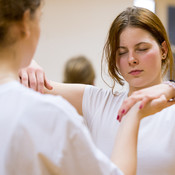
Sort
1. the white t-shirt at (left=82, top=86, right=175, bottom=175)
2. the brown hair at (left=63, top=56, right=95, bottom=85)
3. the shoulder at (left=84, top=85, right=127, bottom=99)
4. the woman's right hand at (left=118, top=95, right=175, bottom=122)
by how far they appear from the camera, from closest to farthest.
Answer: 1. the woman's right hand at (left=118, top=95, right=175, bottom=122)
2. the white t-shirt at (left=82, top=86, right=175, bottom=175)
3. the shoulder at (left=84, top=85, right=127, bottom=99)
4. the brown hair at (left=63, top=56, right=95, bottom=85)

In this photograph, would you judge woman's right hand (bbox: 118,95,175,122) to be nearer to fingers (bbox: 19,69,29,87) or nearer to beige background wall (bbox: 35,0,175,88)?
fingers (bbox: 19,69,29,87)

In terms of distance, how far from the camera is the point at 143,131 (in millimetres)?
1527

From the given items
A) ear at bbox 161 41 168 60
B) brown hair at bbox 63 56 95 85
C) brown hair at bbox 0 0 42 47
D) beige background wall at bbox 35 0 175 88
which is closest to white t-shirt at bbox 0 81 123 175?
brown hair at bbox 0 0 42 47

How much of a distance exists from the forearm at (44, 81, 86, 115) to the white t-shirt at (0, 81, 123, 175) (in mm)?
793

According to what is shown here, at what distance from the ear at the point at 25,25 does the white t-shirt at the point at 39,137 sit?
13 cm

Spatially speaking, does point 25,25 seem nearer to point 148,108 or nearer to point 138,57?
point 148,108

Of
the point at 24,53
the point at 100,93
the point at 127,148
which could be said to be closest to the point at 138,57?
the point at 100,93

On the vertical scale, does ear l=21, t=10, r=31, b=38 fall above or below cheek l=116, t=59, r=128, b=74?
above

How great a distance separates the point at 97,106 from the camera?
65.7 inches

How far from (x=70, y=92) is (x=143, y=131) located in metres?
0.40

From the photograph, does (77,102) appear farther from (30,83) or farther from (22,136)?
(22,136)

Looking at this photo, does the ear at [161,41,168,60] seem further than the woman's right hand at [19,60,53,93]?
Yes

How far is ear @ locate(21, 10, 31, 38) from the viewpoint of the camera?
0.88 meters

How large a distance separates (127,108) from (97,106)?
0.50 metres
